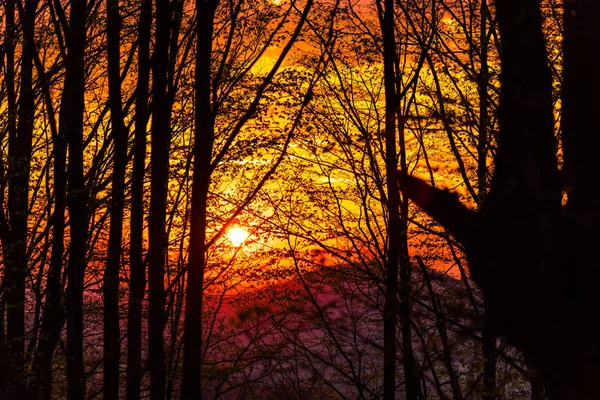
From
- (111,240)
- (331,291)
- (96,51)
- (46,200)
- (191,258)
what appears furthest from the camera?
(331,291)

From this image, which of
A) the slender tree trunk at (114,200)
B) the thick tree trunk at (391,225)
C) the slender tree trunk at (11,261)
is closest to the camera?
the slender tree trunk at (114,200)

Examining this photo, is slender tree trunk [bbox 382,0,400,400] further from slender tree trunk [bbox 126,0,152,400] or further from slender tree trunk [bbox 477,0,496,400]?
slender tree trunk [bbox 126,0,152,400]

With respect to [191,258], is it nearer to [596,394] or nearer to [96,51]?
[596,394]

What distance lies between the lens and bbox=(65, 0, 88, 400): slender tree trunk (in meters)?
8.32

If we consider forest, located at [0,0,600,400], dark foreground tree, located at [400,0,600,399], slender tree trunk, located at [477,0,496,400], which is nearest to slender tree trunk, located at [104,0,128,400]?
forest, located at [0,0,600,400]

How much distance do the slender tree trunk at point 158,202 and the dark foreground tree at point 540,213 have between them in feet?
17.0

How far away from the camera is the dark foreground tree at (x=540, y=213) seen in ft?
8.18

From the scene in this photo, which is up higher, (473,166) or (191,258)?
(473,166)

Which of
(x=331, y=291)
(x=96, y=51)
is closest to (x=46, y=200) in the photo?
(x=96, y=51)

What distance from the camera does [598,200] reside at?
2457 millimetres

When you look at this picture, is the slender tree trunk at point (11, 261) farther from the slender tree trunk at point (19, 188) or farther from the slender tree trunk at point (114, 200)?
the slender tree trunk at point (114, 200)

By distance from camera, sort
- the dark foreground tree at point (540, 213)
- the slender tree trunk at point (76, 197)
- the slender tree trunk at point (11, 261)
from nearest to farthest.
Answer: the dark foreground tree at point (540, 213)
the slender tree trunk at point (76, 197)
the slender tree trunk at point (11, 261)

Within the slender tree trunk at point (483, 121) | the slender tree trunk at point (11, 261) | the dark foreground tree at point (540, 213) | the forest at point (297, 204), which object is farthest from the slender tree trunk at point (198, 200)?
the slender tree trunk at point (483, 121)

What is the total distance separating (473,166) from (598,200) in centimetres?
1245
